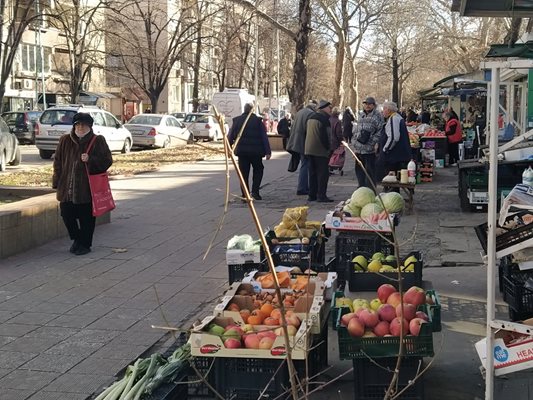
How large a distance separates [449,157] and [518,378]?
1844 cm

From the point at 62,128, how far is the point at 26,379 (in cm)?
2076

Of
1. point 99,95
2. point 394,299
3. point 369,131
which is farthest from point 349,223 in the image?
point 99,95

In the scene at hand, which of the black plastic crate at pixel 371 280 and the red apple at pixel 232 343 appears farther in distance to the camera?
the black plastic crate at pixel 371 280

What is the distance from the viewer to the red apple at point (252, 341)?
4613mm

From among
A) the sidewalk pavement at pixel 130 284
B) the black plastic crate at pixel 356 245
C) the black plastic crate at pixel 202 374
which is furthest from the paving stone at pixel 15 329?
the black plastic crate at pixel 356 245

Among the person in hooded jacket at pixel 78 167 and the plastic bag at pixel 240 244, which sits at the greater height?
the person in hooded jacket at pixel 78 167

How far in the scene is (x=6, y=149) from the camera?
70.9 ft

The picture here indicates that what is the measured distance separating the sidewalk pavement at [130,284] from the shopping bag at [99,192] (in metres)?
0.59

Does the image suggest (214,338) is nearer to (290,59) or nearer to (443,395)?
(443,395)

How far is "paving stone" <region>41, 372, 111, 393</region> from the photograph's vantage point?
5.08 metres

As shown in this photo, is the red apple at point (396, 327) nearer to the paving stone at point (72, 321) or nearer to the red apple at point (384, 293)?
the red apple at point (384, 293)

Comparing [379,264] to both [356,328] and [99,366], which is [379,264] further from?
[99,366]

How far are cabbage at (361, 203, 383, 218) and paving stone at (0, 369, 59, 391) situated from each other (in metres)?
3.70

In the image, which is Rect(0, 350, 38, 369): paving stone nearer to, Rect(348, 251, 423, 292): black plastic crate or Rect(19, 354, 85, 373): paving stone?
Rect(19, 354, 85, 373): paving stone
